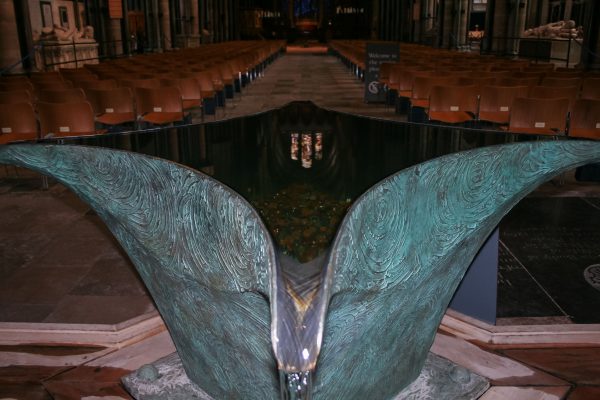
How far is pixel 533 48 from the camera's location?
57.3 ft

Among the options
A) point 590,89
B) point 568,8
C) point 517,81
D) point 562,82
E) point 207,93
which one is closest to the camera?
point 590,89

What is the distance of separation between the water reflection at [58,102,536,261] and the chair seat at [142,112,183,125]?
4.05 metres

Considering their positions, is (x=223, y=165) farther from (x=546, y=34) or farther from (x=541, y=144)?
(x=546, y=34)

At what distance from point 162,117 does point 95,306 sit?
3944 millimetres

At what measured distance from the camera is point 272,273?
1166 millimetres

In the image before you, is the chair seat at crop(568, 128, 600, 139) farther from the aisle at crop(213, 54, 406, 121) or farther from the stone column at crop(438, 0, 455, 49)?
the stone column at crop(438, 0, 455, 49)

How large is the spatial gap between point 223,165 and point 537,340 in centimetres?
182

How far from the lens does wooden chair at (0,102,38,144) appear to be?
5.70 metres

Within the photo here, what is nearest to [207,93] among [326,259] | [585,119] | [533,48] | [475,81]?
[475,81]

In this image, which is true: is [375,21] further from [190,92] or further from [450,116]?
[450,116]

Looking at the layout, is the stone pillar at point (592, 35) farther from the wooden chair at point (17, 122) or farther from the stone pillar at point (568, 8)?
the stone pillar at point (568, 8)

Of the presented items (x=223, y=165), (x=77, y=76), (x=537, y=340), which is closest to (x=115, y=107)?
(x=77, y=76)

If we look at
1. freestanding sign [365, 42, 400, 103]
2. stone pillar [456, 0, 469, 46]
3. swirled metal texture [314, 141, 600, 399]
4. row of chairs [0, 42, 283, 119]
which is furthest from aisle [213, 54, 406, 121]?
stone pillar [456, 0, 469, 46]

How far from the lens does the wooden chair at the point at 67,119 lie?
5602mm
